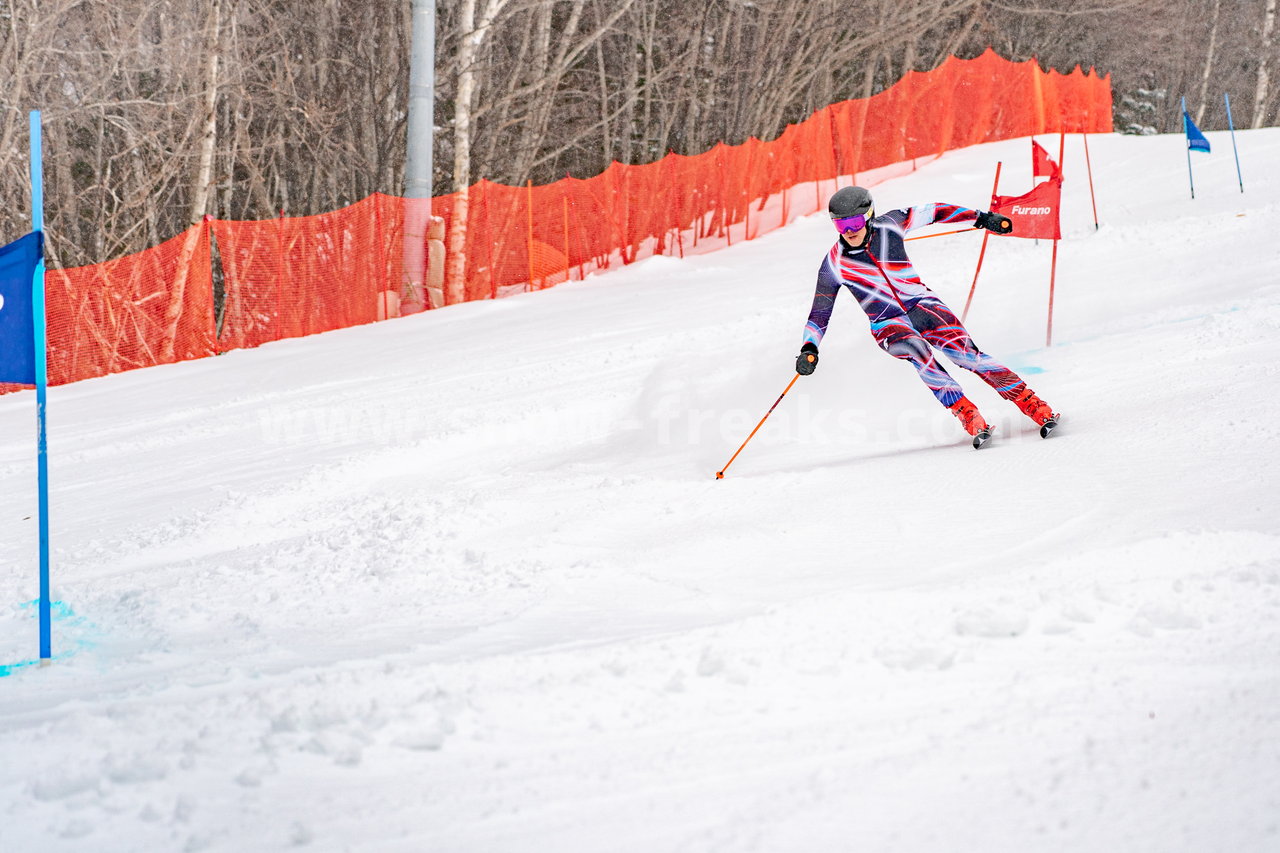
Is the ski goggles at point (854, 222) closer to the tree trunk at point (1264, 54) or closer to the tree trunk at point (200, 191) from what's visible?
the tree trunk at point (200, 191)

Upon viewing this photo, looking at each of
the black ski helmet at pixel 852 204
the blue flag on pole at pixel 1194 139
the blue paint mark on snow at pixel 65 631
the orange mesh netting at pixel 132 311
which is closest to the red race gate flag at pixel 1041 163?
the black ski helmet at pixel 852 204

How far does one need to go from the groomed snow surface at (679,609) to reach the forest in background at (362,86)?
8157mm

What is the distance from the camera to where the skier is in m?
6.27

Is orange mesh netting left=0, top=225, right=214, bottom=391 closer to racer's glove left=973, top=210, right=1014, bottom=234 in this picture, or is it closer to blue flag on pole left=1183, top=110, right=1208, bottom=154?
racer's glove left=973, top=210, right=1014, bottom=234

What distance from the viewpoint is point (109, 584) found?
16.7 feet

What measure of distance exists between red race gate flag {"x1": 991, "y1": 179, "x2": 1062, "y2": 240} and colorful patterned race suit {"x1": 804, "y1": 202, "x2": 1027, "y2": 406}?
1904 mm

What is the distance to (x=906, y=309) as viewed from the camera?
254 inches

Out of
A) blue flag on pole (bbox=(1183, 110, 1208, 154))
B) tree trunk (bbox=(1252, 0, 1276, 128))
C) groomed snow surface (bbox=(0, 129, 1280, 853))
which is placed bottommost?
groomed snow surface (bbox=(0, 129, 1280, 853))

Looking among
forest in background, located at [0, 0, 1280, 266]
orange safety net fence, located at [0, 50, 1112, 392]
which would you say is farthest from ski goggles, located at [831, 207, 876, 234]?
forest in background, located at [0, 0, 1280, 266]

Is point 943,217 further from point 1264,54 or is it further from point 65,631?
point 1264,54

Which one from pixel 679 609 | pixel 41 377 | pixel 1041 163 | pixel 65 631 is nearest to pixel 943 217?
pixel 1041 163

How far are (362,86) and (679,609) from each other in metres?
18.1

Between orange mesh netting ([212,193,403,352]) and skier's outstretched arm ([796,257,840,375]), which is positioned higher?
skier's outstretched arm ([796,257,840,375])

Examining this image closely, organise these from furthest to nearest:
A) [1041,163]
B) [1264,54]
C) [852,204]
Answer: [1264,54]
[1041,163]
[852,204]
